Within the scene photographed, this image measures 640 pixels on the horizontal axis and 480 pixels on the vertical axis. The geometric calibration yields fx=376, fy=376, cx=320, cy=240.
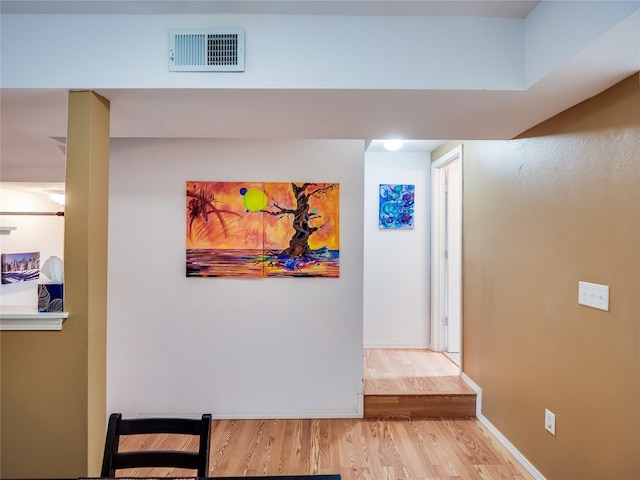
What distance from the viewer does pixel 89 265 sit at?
177 cm

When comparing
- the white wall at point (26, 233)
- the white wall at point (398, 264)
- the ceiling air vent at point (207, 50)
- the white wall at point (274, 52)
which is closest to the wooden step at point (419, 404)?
the white wall at point (398, 264)

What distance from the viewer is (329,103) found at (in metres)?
1.90

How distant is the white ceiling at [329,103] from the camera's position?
1.63 meters

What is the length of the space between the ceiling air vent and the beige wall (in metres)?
1.70

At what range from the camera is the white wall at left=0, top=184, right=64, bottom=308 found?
512 centimetres

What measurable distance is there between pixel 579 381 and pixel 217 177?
2.68m

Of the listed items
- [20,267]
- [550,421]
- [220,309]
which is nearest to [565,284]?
[550,421]

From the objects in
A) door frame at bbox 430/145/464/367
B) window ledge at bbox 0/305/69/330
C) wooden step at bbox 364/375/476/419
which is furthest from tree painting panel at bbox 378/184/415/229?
window ledge at bbox 0/305/69/330

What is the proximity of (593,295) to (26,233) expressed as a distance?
665 centimetres

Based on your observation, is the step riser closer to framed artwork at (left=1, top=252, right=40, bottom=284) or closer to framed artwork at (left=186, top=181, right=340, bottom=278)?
framed artwork at (left=186, top=181, right=340, bottom=278)

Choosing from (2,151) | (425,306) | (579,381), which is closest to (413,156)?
(425,306)

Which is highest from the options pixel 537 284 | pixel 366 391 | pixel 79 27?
pixel 79 27

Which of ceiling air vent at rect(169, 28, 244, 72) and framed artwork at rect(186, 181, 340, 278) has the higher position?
ceiling air vent at rect(169, 28, 244, 72)

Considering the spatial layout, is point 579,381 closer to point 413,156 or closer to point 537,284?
point 537,284
